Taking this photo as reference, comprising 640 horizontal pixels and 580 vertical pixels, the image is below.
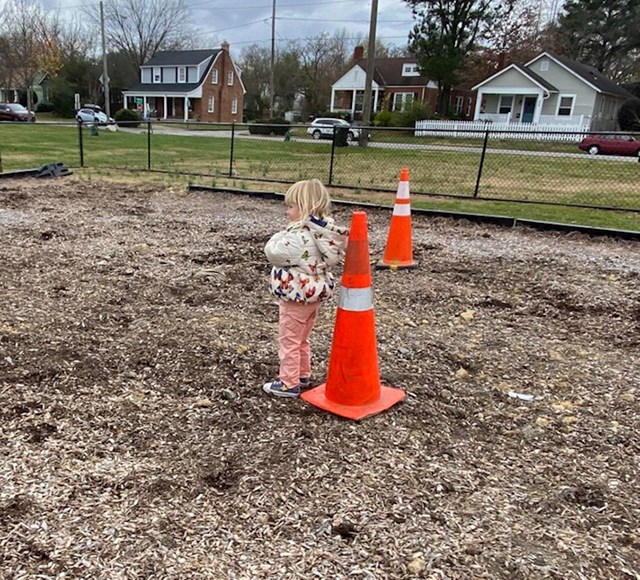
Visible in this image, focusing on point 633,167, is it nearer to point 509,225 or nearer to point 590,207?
point 590,207

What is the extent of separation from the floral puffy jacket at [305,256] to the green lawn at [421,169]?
6.42 meters

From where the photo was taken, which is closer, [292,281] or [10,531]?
[10,531]

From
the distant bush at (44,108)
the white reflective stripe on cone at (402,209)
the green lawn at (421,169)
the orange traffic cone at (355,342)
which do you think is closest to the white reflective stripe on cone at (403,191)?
the white reflective stripe on cone at (402,209)

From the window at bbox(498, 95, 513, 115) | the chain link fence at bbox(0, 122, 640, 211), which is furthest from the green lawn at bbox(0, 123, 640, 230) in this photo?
the window at bbox(498, 95, 513, 115)

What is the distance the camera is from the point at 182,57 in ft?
180

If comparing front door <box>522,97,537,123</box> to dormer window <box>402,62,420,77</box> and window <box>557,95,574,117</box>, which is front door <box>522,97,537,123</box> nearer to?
window <box>557,95,574,117</box>

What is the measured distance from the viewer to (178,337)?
11.8 feet

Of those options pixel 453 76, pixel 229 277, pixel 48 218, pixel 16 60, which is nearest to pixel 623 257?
pixel 229 277

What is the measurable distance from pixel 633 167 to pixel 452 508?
16.8 m

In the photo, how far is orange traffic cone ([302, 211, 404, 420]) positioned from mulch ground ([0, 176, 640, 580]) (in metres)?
0.12

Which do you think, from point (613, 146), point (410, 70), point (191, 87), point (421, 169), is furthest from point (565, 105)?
point (191, 87)

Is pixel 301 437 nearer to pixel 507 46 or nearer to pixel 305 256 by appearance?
pixel 305 256

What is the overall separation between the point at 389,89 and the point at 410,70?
104 inches

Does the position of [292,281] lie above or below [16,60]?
below
